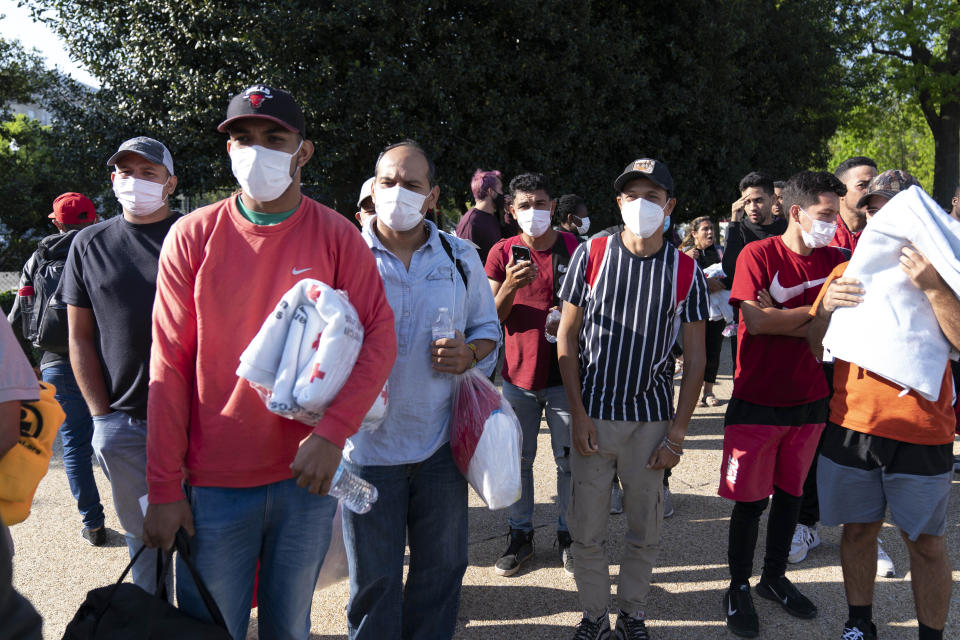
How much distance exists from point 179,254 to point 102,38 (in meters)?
11.6

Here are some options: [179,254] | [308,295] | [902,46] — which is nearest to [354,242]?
[308,295]

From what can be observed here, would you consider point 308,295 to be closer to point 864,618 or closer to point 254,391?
point 254,391

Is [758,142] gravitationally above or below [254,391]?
above

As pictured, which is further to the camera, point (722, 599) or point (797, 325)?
point (722, 599)

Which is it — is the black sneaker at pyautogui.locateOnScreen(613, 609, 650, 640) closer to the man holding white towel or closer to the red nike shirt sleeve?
the man holding white towel

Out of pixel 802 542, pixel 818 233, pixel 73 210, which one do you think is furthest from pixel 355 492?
pixel 73 210

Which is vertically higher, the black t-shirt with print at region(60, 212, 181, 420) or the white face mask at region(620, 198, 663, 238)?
the white face mask at region(620, 198, 663, 238)

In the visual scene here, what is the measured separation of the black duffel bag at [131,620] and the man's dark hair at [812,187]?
3.32 m

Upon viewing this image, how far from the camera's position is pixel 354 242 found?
229 centimetres

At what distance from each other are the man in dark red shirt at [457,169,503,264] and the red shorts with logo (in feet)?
8.11

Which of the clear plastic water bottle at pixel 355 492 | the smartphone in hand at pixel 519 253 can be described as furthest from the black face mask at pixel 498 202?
the clear plastic water bottle at pixel 355 492

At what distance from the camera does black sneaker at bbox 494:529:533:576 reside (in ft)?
13.5

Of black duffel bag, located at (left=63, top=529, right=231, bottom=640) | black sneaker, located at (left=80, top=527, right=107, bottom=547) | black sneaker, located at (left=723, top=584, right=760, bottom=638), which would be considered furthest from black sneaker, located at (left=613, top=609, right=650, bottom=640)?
black sneaker, located at (left=80, top=527, right=107, bottom=547)

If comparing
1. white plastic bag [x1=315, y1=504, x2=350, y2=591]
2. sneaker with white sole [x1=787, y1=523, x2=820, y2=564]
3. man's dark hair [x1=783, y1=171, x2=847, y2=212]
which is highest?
man's dark hair [x1=783, y1=171, x2=847, y2=212]
